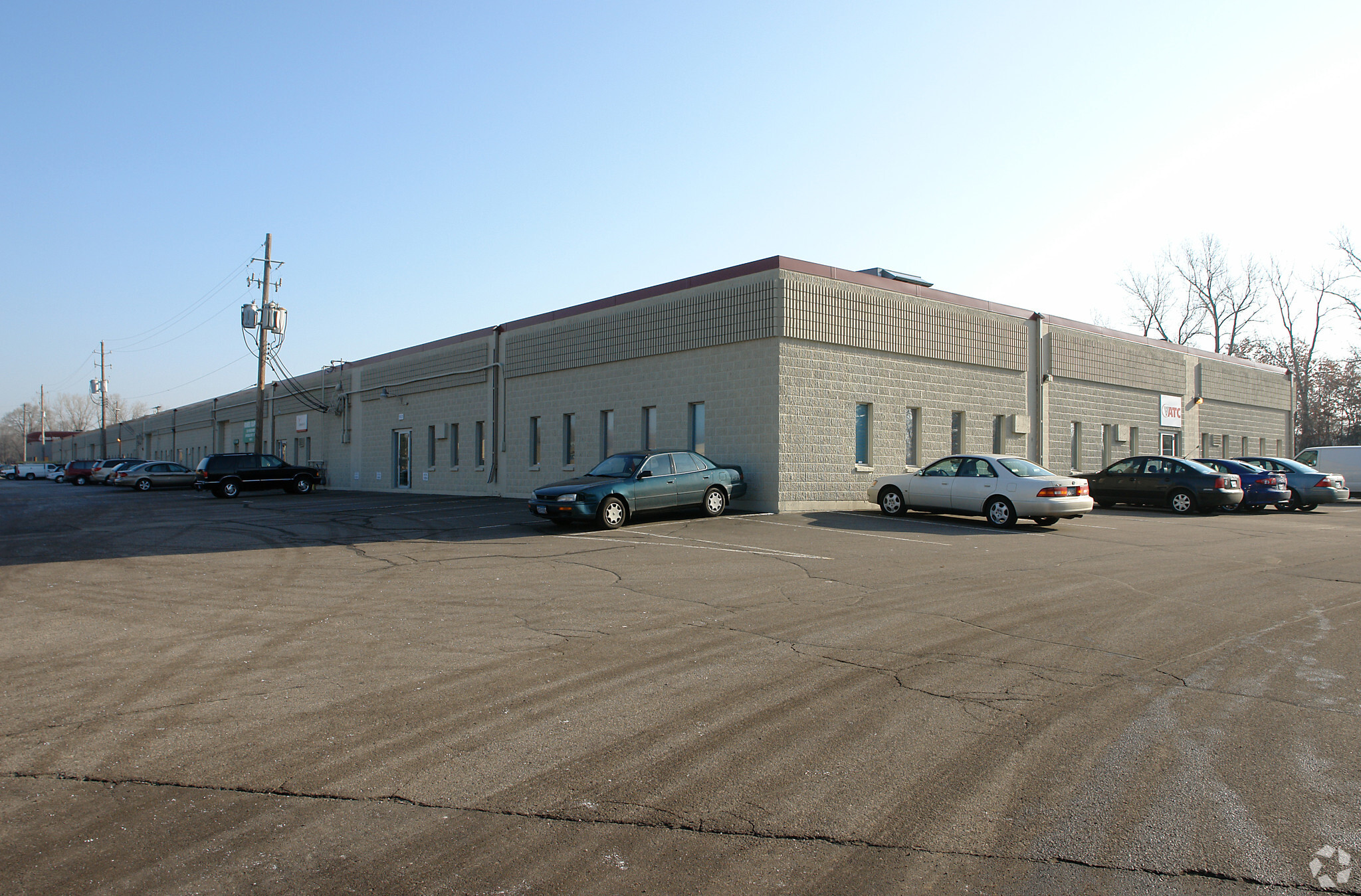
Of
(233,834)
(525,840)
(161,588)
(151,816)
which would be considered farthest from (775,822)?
(161,588)

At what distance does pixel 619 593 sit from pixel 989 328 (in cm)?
1836

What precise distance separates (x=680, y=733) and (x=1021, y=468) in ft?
47.4

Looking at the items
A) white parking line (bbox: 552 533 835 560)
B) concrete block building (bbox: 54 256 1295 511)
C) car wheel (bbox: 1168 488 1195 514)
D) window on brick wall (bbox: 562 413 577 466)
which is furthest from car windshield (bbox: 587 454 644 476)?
car wheel (bbox: 1168 488 1195 514)

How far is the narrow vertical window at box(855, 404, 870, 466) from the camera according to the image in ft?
70.9

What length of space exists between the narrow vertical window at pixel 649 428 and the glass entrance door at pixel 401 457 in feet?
47.9

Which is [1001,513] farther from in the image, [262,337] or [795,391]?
[262,337]

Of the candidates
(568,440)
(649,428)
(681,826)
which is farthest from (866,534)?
(681,826)

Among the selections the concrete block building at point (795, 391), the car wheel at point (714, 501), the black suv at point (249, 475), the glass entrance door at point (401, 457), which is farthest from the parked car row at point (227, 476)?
the car wheel at point (714, 501)

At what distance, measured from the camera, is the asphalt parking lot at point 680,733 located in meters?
3.47

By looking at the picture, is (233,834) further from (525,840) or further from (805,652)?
(805,652)

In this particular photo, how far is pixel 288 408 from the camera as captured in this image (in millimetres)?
44938

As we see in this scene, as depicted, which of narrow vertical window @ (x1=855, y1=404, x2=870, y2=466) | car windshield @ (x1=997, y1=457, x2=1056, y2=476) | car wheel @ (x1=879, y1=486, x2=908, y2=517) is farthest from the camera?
narrow vertical window @ (x1=855, y1=404, x2=870, y2=466)

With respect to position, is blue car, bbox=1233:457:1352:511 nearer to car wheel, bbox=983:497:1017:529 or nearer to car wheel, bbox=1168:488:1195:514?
car wheel, bbox=1168:488:1195:514

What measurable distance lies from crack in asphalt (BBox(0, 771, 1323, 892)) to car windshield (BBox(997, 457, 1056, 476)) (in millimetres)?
14734
